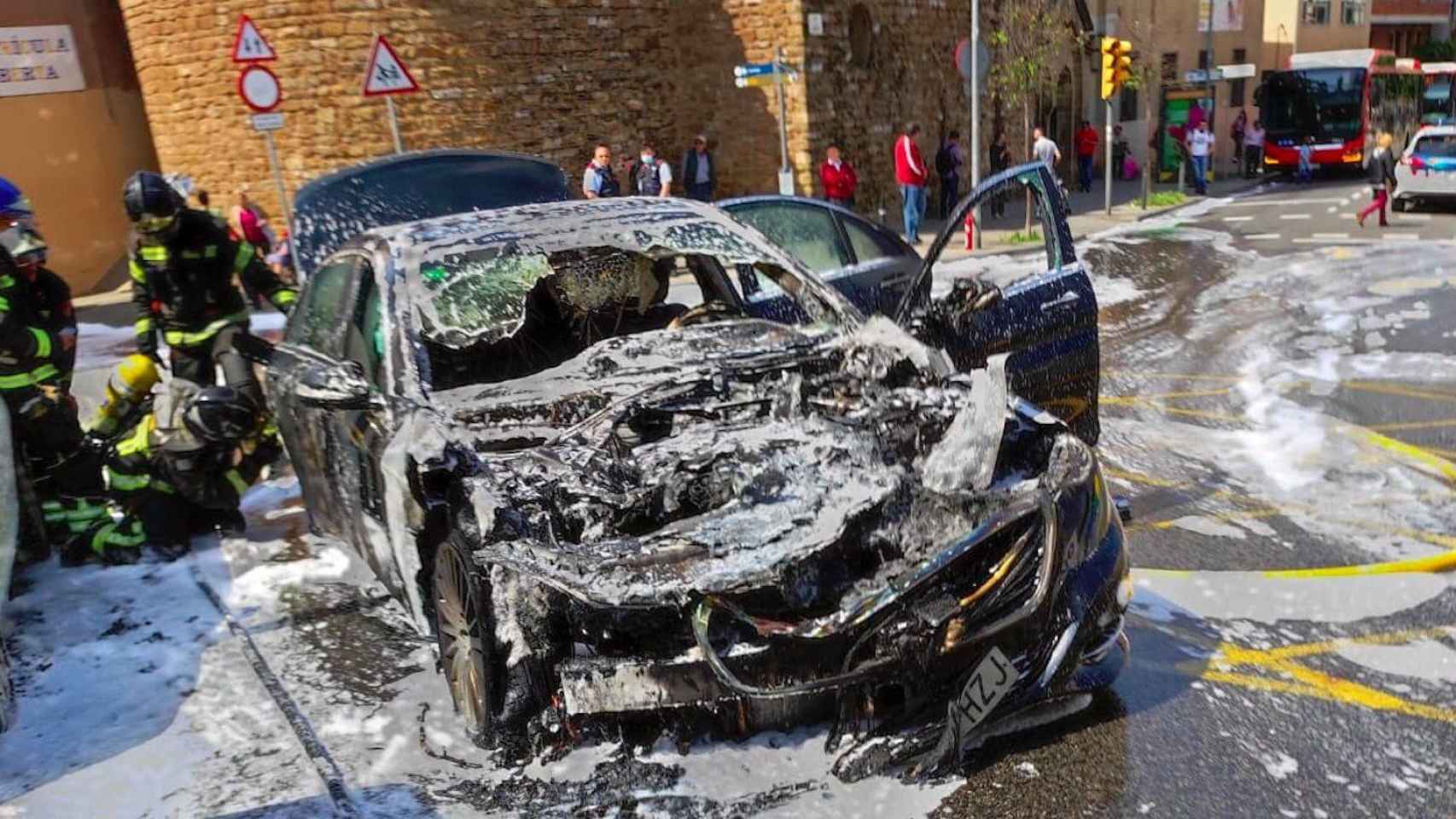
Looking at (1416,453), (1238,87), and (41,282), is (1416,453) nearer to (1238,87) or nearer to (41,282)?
(41,282)

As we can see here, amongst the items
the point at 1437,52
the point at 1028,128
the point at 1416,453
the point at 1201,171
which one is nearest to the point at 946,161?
the point at 1028,128

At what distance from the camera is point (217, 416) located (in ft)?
16.9

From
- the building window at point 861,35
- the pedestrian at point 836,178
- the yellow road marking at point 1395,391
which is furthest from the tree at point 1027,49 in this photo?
the yellow road marking at point 1395,391

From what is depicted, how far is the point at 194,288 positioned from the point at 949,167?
628 inches

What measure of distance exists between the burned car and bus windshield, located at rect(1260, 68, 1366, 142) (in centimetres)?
2671

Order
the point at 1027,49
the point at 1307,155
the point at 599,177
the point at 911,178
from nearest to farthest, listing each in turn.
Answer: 1. the point at 599,177
2. the point at 911,178
3. the point at 1027,49
4. the point at 1307,155

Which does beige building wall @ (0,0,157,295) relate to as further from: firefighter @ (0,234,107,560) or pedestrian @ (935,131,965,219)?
pedestrian @ (935,131,965,219)

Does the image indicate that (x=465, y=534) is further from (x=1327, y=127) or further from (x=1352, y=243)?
(x=1327, y=127)

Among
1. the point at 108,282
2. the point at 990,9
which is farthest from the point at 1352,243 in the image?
the point at 108,282

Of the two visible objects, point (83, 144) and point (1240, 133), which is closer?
point (83, 144)

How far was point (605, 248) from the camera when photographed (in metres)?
4.45

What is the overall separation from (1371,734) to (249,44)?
9753 mm

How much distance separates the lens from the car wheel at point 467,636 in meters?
3.05

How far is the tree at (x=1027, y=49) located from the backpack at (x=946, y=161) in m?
1.36
